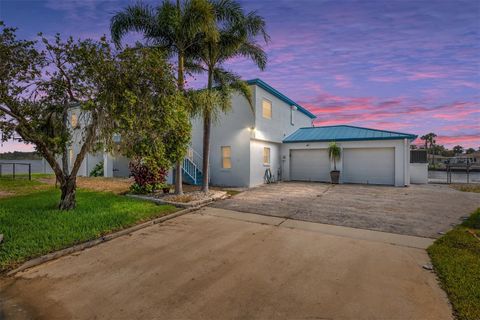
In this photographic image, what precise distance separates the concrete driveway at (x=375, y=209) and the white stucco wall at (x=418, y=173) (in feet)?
17.4

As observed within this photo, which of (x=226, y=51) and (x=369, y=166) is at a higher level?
(x=226, y=51)

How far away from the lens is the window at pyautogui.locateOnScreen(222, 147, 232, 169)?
45.6 feet

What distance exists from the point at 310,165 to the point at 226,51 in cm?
1010

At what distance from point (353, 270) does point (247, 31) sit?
982cm

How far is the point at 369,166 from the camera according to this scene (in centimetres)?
1512

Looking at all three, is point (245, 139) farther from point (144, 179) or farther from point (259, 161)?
point (144, 179)

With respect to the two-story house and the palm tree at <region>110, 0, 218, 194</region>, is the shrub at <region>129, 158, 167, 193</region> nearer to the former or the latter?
the palm tree at <region>110, 0, 218, 194</region>

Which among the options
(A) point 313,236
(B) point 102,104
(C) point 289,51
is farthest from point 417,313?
(C) point 289,51

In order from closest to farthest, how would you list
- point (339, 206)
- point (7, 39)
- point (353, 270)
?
point (353, 270) → point (7, 39) → point (339, 206)

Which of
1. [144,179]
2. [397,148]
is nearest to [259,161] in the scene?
[144,179]

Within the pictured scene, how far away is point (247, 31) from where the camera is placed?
33.1ft

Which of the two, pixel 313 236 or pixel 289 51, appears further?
pixel 289 51

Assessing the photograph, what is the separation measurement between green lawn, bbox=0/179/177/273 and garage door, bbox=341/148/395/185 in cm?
1238

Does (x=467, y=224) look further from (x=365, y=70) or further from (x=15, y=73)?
(x=15, y=73)
